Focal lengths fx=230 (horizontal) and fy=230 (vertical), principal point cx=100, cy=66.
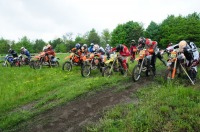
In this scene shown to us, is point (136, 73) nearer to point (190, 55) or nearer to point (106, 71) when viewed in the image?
point (106, 71)

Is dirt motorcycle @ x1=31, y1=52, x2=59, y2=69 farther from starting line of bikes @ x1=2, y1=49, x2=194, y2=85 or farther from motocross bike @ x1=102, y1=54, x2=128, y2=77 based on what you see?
motocross bike @ x1=102, y1=54, x2=128, y2=77

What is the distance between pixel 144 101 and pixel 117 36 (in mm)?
70723

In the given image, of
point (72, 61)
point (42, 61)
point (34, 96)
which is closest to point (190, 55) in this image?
point (34, 96)

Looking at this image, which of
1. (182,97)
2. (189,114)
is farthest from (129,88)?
(189,114)

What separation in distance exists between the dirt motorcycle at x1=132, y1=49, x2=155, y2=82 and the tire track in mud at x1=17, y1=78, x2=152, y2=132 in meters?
1.54

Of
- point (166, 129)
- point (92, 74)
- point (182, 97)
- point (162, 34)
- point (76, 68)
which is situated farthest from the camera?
point (162, 34)

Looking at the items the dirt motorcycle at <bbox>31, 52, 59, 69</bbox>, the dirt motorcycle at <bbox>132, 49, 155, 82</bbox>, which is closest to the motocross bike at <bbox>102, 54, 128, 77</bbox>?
the dirt motorcycle at <bbox>132, 49, 155, 82</bbox>

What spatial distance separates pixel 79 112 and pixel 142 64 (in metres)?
5.08

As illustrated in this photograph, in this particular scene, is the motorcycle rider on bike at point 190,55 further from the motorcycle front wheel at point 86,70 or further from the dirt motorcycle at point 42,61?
the dirt motorcycle at point 42,61

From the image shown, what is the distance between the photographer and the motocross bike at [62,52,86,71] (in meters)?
16.9

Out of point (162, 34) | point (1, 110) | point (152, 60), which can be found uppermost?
point (162, 34)

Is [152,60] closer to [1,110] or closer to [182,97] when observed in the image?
[182,97]

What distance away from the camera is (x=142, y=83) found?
10820 mm

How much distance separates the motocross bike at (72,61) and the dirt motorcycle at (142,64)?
6228mm
